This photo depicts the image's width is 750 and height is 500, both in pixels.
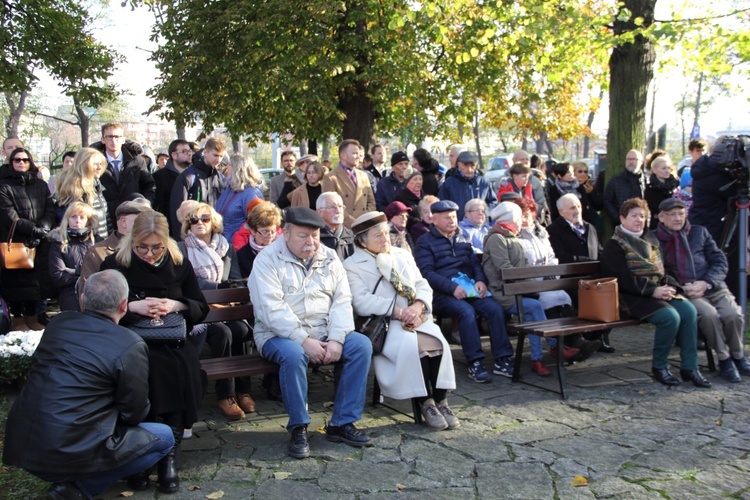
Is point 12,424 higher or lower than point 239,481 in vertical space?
higher

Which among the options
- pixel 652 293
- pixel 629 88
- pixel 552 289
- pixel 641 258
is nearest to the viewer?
pixel 652 293

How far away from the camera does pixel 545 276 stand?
23.3 feet

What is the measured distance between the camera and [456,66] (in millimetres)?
16406

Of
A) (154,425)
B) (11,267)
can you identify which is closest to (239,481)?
(154,425)

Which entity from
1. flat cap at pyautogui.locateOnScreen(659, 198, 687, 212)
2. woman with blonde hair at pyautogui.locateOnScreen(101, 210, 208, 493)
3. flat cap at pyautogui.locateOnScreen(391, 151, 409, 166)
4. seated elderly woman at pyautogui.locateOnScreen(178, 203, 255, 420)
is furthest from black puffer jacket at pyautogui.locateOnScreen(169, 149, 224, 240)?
flat cap at pyautogui.locateOnScreen(659, 198, 687, 212)

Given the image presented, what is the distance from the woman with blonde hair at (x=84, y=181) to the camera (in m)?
7.11

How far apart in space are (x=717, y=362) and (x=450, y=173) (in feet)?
12.2

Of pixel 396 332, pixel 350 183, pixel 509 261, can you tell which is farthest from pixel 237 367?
pixel 350 183

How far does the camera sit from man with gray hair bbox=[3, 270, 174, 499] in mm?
3691

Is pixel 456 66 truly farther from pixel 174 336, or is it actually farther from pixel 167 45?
pixel 174 336

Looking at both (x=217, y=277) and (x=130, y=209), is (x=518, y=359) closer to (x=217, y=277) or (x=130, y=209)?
(x=217, y=277)

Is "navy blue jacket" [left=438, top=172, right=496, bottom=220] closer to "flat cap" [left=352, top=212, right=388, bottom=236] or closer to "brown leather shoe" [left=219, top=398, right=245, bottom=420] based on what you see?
"flat cap" [left=352, top=212, right=388, bottom=236]

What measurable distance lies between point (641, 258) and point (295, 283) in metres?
3.29

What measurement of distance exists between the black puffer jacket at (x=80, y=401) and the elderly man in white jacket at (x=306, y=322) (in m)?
1.27
